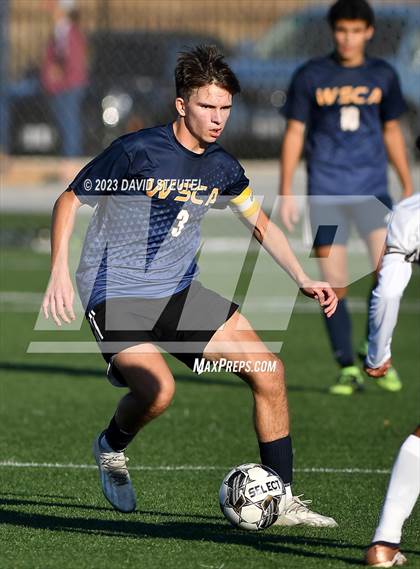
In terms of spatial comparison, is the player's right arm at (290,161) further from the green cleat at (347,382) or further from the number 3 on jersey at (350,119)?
the green cleat at (347,382)

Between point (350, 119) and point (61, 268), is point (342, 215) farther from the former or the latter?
point (61, 268)

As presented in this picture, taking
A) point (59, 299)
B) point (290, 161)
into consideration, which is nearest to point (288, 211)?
point (290, 161)

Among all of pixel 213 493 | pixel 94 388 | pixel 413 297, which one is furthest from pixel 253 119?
pixel 213 493

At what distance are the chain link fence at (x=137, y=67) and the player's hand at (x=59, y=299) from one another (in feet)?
39.4

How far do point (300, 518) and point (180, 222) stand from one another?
56.8 inches

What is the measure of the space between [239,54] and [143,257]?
41.1ft

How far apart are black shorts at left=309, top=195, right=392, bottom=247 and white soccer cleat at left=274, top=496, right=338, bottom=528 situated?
4228mm

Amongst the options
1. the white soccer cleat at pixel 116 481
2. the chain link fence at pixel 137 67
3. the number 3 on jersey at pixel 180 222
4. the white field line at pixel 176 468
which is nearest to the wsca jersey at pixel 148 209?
the number 3 on jersey at pixel 180 222

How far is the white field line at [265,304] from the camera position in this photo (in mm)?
14164

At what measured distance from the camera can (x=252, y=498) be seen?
5.95 m

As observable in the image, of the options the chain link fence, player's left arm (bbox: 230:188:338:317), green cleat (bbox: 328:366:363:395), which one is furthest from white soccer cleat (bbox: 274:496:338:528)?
the chain link fence

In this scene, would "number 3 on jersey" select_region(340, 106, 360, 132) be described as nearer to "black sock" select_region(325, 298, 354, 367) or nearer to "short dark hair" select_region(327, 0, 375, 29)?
"short dark hair" select_region(327, 0, 375, 29)

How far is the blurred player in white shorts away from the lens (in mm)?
5156

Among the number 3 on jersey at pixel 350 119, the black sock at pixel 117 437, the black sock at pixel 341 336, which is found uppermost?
the black sock at pixel 117 437
